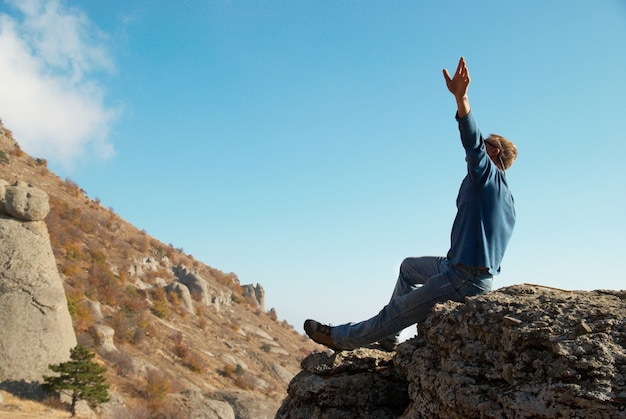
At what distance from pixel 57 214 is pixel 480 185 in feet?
105

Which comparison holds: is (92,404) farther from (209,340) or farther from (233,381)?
(209,340)

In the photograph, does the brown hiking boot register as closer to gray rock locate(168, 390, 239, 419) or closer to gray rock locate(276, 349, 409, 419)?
gray rock locate(276, 349, 409, 419)

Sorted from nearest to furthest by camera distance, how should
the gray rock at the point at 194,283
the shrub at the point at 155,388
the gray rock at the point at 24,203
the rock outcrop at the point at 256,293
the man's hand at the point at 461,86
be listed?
1. the man's hand at the point at 461,86
2. the gray rock at the point at 24,203
3. the shrub at the point at 155,388
4. the gray rock at the point at 194,283
5. the rock outcrop at the point at 256,293

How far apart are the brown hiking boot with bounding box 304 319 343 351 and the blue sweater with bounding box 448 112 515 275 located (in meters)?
1.24

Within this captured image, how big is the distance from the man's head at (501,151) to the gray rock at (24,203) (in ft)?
51.9

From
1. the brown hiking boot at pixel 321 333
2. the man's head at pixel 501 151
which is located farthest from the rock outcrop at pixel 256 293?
the man's head at pixel 501 151

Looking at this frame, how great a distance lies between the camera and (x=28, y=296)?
14.9m

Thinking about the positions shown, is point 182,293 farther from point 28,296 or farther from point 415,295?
point 415,295

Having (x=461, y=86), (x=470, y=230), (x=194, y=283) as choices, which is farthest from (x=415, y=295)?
(x=194, y=283)

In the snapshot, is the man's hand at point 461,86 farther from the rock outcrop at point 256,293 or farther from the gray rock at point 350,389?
the rock outcrop at point 256,293

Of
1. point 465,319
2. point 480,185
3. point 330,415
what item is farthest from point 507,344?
point 330,415

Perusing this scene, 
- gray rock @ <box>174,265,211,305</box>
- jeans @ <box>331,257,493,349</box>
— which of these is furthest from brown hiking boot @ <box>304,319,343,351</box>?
gray rock @ <box>174,265,211,305</box>

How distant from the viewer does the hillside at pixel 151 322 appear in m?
20.0

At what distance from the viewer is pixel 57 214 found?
99.2 ft
